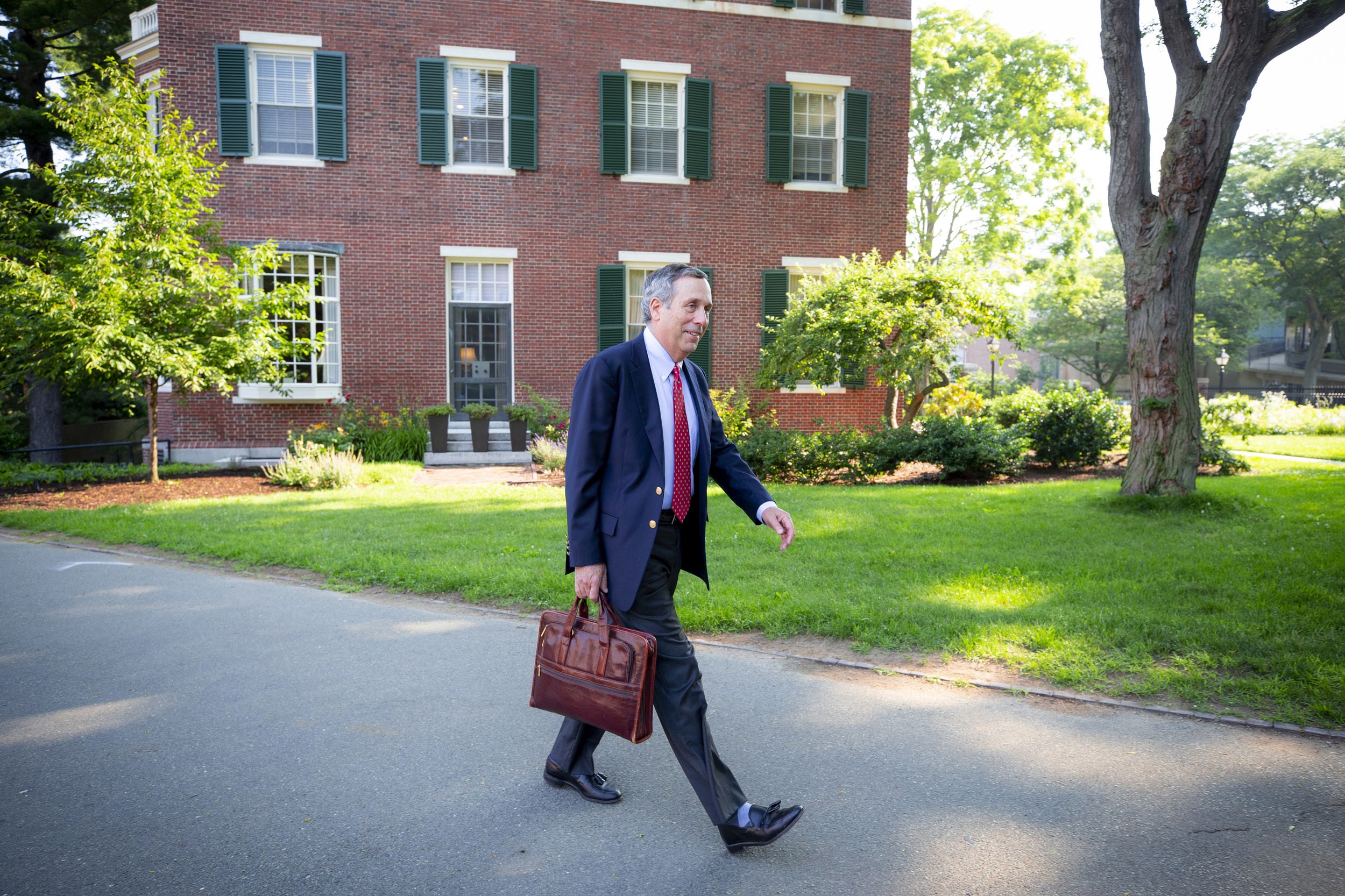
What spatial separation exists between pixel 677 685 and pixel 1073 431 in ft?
40.1

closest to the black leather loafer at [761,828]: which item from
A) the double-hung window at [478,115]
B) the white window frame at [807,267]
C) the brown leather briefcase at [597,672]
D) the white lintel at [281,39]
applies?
the brown leather briefcase at [597,672]

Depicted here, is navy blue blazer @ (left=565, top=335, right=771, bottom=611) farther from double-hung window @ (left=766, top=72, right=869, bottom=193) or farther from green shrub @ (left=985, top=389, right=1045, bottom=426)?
double-hung window @ (left=766, top=72, right=869, bottom=193)

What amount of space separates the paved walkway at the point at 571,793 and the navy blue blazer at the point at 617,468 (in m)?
0.99

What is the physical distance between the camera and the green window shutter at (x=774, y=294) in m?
17.7

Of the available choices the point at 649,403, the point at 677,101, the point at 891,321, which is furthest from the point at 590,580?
the point at 677,101

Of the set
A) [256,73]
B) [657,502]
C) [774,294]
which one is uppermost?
[256,73]

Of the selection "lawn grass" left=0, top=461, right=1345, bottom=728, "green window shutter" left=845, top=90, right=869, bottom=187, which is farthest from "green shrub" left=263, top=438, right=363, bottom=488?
"green window shutter" left=845, top=90, right=869, bottom=187

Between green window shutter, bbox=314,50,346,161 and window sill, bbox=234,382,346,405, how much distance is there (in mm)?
4193

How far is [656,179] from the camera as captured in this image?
17.2 meters

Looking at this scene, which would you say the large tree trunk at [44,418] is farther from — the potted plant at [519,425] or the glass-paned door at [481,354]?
the potted plant at [519,425]

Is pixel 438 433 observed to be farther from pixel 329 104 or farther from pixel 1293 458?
pixel 1293 458

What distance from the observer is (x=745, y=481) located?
3590 millimetres

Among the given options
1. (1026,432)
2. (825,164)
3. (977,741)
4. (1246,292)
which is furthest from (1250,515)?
(1246,292)

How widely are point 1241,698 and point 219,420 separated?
52.7 feet
